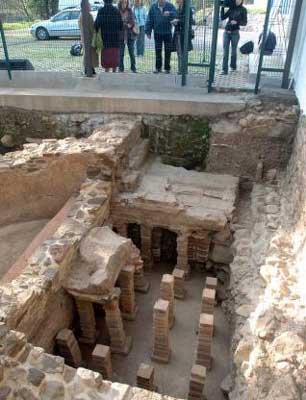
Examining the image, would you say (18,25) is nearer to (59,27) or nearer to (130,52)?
(59,27)

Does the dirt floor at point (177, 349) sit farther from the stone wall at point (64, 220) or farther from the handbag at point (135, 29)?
the handbag at point (135, 29)

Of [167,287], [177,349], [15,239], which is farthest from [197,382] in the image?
[15,239]

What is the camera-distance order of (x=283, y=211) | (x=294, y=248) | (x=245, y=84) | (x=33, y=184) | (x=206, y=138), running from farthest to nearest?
(x=245, y=84) < (x=206, y=138) < (x=33, y=184) < (x=283, y=211) < (x=294, y=248)

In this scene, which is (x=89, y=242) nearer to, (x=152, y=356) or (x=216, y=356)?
(x=152, y=356)

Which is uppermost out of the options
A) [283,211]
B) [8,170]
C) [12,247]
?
[8,170]

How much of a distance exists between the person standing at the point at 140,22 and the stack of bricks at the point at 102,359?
7074mm

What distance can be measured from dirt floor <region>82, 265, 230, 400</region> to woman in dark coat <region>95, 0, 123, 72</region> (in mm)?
5166

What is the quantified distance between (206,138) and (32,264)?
4403 mm

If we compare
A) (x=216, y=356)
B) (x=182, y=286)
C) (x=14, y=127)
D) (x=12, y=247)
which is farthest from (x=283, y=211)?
(x=14, y=127)

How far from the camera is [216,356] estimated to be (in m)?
5.45

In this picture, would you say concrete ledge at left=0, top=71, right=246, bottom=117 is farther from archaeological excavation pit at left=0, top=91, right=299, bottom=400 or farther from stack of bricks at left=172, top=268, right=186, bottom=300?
stack of bricks at left=172, top=268, right=186, bottom=300

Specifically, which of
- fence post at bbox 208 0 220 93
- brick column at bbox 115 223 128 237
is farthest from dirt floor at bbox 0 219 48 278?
fence post at bbox 208 0 220 93

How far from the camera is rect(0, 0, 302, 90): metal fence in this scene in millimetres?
7723

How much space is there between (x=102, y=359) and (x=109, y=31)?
6559 mm
